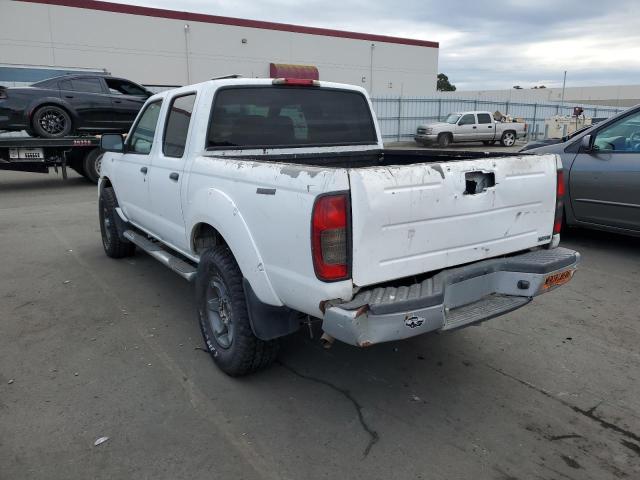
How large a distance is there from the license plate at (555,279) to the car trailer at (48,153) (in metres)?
10.6

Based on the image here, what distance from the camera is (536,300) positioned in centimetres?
464

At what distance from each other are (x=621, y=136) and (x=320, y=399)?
5.10 metres

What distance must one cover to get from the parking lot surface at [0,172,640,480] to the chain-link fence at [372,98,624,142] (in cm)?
2352

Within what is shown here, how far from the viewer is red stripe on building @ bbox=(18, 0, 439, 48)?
2921cm

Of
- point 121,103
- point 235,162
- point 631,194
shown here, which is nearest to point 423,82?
point 121,103

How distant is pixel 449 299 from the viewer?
2.68 metres

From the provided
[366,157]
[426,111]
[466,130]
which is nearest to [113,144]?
[366,157]

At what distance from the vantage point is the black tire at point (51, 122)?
11.6 m

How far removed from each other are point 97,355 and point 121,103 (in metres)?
10.5

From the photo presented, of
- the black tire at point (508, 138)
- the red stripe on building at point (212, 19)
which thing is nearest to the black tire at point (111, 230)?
the black tire at point (508, 138)

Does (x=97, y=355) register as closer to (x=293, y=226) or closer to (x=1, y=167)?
(x=293, y=226)

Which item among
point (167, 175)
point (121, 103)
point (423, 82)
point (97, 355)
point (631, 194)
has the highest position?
point (423, 82)

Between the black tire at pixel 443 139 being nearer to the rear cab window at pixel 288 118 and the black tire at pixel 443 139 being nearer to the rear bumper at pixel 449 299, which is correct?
the rear cab window at pixel 288 118

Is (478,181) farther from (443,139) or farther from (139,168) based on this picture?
(443,139)
